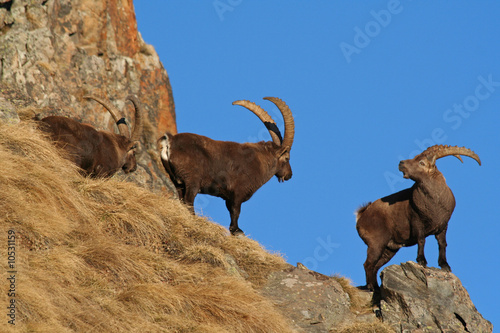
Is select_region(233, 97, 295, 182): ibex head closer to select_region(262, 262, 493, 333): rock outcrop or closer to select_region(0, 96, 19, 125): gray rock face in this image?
select_region(262, 262, 493, 333): rock outcrop

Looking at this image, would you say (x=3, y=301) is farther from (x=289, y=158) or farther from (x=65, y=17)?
(x=65, y=17)

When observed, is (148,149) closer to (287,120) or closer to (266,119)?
(266,119)

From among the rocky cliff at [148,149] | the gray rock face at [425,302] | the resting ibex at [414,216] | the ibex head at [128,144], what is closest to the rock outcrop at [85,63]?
the rocky cliff at [148,149]

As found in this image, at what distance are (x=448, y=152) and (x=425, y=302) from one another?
327 centimetres

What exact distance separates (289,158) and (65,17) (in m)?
9.45

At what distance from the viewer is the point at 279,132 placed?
15.9 meters

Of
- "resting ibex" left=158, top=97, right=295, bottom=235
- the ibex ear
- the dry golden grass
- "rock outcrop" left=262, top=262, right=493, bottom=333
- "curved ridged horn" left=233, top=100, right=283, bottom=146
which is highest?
"curved ridged horn" left=233, top=100, right=283, bottom=146

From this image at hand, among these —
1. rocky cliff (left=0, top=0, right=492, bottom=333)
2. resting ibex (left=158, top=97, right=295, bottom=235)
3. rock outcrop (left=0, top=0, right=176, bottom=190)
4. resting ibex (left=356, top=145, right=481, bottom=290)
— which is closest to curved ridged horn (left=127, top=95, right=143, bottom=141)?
rocky cliff (left=0, top=0, right=492, bottom=333)

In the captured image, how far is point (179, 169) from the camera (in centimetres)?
1356

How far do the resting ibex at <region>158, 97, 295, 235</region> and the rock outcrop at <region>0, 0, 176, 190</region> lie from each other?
426 centimetres

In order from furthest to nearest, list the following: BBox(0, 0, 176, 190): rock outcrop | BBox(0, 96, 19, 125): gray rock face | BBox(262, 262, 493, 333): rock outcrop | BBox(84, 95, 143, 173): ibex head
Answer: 1. BBox(0, 0, 176, 190): rock outcrop
2. BBox(84, 95, 143, 173): ibex head
3. BBox(0, 96, 19, 125): gray rock face
4. BBox(262, 262, 493, 333): rock outcrop

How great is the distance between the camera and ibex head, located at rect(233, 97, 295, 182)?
15.5 meters

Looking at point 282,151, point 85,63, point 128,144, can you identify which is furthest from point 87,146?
point 85,63

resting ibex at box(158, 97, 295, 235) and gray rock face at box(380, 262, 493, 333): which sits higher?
resting ibex at box(158, 97, 295, 235)
